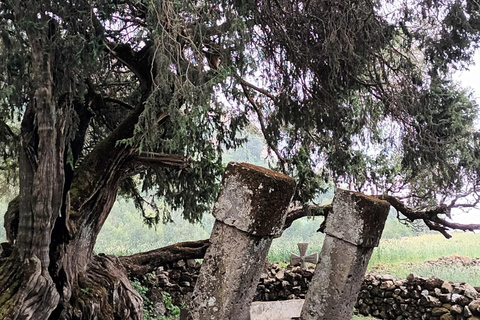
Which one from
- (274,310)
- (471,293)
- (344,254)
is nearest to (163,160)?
(344,254)

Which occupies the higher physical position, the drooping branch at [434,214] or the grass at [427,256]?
the drooping branch at [434,214]

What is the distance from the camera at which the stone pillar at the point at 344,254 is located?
4938 mm

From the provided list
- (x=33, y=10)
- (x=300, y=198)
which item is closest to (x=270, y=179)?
(x=33, y=10)

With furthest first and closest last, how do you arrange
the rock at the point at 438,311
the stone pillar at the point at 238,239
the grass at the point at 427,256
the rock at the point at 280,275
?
the grass at the point at 427,256 → the rock at the point at 280,275 → the rock at the point at 438,311 → the stone pillar at the point at 238,239

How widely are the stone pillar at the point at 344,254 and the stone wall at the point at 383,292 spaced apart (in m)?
5.31

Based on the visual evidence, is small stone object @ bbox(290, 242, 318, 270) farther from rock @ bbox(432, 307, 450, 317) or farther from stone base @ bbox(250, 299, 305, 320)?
stone base @ bbox(250, 299, 305, 320)

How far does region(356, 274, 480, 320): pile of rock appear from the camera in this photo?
9273 mm

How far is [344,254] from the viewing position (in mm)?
5004

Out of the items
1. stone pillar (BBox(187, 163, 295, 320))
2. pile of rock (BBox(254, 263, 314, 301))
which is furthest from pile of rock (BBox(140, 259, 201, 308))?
stone pillar (BBox(187, 163, 295, 320))

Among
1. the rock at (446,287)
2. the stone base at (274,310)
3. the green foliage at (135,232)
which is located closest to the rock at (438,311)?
the rock at (446,287)

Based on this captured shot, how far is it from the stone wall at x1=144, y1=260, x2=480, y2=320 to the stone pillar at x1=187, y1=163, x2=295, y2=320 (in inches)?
272

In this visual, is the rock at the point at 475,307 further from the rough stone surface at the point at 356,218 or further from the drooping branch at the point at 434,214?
the rough stone surface at the point at 356,218

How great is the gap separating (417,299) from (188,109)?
7.64 metres

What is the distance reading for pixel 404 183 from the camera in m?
9.39
